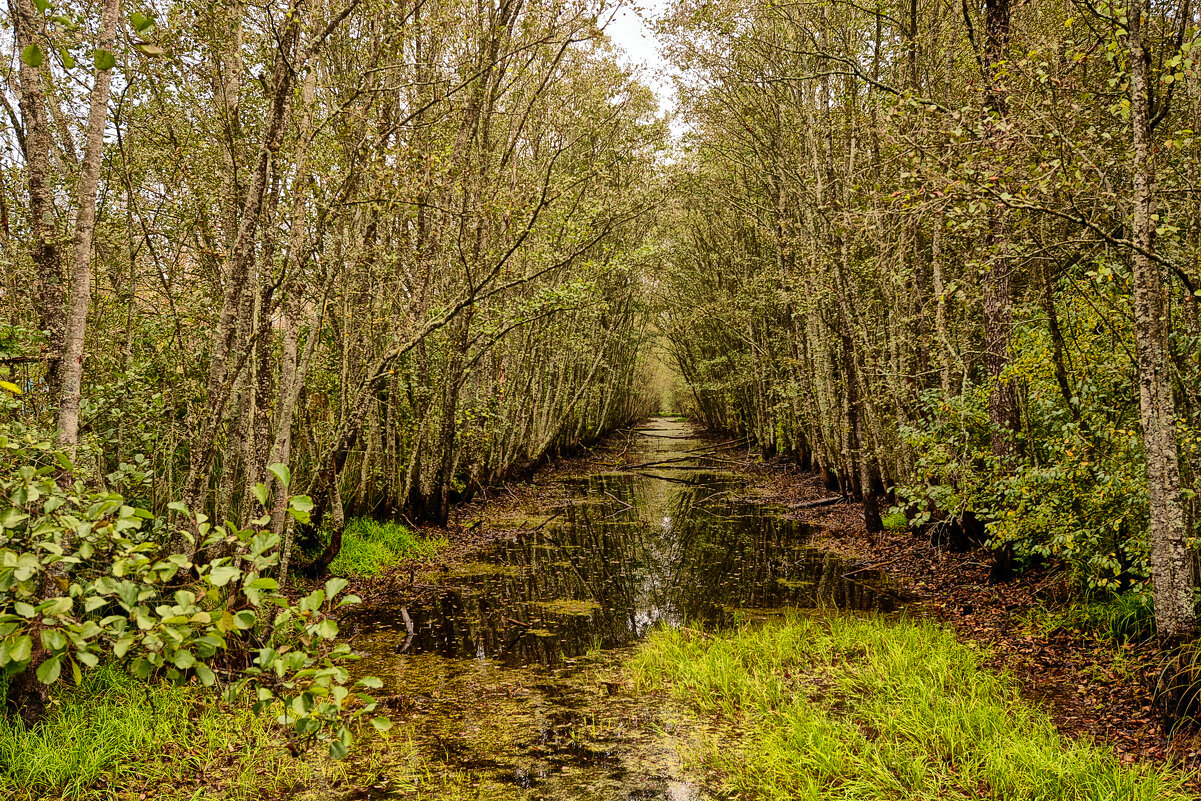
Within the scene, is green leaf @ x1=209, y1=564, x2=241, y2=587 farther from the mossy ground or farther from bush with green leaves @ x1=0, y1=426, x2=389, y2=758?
the mossy ground

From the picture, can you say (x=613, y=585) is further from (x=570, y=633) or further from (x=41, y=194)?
(x=41, y=194)

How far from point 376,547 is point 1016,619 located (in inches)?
388

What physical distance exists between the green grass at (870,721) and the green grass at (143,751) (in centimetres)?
357

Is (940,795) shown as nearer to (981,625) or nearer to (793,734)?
(793,734)

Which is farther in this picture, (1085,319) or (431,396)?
(431,396)

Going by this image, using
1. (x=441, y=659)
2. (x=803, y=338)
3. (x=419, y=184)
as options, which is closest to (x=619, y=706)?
(x=441, y=659)

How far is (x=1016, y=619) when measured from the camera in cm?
809

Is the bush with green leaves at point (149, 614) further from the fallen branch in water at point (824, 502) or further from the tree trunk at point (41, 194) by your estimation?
the fallen branch in water at point (824, 502)

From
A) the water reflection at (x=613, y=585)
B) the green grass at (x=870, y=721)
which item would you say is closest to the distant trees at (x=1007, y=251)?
the green grass at (x=870, y=721)

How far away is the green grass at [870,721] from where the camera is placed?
4.78 meters

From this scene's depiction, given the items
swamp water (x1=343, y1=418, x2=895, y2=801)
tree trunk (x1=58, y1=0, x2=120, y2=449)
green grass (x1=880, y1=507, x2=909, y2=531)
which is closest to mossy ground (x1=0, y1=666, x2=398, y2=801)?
swamp water (x1=343, y1=418, x2=895, y2=801)

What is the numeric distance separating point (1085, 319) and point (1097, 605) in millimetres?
3149

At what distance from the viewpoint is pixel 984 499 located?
8109 millimetres

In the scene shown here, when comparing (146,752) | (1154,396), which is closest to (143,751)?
(146,752)
